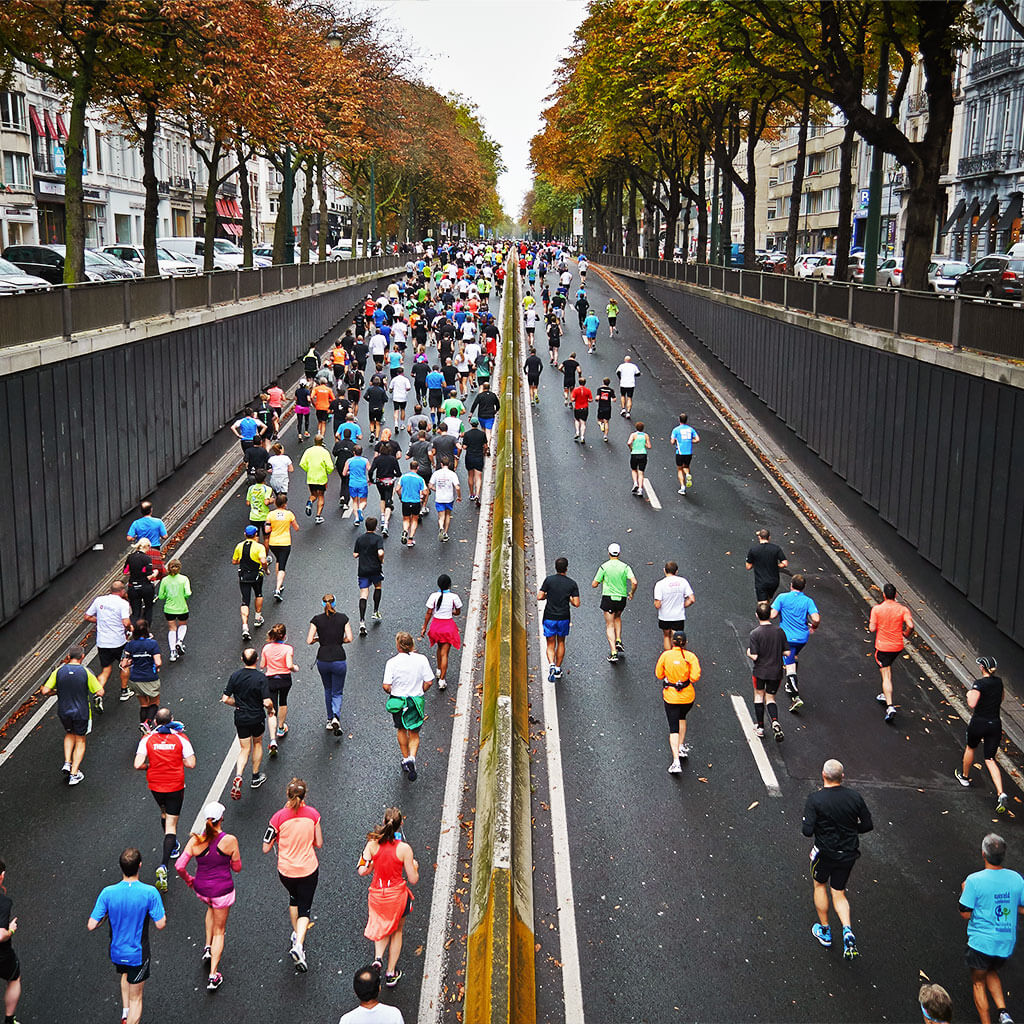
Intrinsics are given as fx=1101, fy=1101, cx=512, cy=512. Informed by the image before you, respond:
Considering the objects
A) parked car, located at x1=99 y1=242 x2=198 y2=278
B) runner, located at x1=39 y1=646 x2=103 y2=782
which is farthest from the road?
parked car, located at x1=99 y1=242 x2=198 y2=278

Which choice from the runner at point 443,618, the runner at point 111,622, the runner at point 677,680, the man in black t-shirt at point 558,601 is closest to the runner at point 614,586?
the man in black t-shirt at point 558,601

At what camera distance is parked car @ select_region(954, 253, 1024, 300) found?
2329 centimetres

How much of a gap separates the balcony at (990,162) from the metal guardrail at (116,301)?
3704 cm

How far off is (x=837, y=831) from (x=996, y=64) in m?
54.0

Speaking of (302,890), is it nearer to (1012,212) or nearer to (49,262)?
(49,262)

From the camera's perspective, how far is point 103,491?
1822cm

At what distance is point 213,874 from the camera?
8914 mm

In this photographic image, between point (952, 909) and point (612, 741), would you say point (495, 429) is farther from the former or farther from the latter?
point (952, 909)

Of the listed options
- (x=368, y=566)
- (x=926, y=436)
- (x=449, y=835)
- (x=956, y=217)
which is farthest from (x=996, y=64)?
(x=449, y=835)

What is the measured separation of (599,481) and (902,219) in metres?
43.0

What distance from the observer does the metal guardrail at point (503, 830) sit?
8.15 meters

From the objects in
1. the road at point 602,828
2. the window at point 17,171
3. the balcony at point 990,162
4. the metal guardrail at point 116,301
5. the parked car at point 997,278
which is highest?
the balcony at point 990,162

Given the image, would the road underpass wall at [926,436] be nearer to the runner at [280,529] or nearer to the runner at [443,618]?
the runner at [443,618]

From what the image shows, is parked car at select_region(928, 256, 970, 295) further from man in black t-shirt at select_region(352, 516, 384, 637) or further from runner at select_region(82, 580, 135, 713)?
runner at select_region(82, 580, 135, 713)
